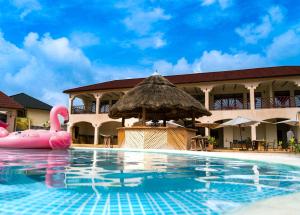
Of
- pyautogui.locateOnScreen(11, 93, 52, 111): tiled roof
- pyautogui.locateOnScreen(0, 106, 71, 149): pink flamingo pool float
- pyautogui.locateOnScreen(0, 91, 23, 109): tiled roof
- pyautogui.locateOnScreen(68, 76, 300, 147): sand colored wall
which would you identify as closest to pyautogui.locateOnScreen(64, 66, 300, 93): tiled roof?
pyautogui.locateOnScreen(68, 76, 300, 147): sand colored wall

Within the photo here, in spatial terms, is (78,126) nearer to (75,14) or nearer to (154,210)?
(75,14)

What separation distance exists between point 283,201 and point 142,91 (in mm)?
13810

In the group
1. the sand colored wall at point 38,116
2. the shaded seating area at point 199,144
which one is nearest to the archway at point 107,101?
the sand colored wall at point 38,116

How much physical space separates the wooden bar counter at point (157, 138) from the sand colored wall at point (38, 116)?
24256mm

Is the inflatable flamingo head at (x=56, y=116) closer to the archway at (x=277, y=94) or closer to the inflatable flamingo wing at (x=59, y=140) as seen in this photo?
the inflatable flamingo wing at (x=59, y=140)

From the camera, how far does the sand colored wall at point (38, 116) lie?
118 ft

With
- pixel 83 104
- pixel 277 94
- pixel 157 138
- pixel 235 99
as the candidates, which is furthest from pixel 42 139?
pixel 277 94

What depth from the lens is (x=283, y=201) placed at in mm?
2459

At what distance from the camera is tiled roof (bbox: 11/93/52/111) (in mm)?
36281

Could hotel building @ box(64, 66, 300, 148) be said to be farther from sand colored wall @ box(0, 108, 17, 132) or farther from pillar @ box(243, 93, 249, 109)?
sand colored wall @ box(0, 108, 17, 132)

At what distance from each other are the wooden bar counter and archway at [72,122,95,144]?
13.8 meters

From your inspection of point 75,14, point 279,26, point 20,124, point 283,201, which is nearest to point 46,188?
point 283,201

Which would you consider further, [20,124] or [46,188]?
[20,124]

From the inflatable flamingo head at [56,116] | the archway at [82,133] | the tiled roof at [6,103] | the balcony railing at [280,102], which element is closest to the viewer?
the inflatable flamingo head at [56,116]
